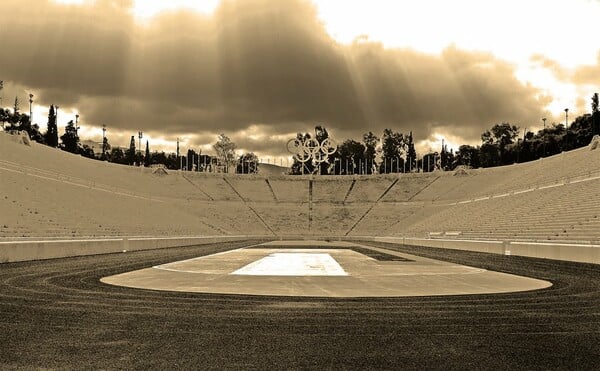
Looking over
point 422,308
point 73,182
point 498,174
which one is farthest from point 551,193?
point 73,182

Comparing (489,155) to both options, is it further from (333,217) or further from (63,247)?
(63,247)

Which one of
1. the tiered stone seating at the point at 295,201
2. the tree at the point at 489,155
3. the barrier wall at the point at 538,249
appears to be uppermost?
the tree at the point at 489,155

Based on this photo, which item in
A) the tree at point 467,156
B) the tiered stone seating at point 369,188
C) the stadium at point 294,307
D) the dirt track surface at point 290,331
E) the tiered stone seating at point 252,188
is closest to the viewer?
the dirt track surface at point 290,331

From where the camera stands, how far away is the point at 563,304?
451 inches

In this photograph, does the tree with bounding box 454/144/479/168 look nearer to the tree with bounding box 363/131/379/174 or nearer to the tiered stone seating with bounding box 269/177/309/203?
the tree with bounding box 363/131/379/174

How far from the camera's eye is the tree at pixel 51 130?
113 metres

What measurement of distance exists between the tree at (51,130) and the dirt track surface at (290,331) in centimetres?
11048

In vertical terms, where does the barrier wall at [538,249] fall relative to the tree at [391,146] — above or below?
below

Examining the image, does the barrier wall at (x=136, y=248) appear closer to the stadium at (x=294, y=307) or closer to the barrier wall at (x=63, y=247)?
the barrier wall at (x=63, y=247)

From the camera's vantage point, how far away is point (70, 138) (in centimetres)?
12825

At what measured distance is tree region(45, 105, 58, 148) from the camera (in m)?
113

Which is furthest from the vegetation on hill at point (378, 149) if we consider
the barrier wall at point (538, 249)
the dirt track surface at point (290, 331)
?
the dirt track surface at point (290, 331)

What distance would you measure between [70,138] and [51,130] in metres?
14.4

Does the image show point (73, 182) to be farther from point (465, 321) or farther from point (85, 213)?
point (465, 321)
